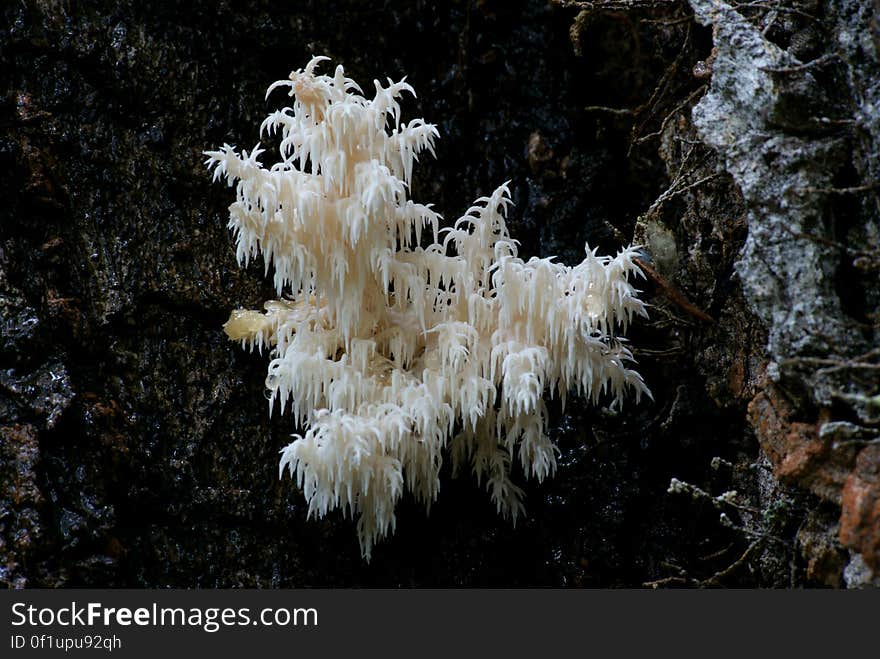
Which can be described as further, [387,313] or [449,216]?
[449,216]

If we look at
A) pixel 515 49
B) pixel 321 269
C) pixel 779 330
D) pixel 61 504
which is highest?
pixel 515 49

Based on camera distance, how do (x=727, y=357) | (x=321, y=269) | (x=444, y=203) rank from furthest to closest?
(x=444, y=203), (x=727, y=357), (x=321, y=269)

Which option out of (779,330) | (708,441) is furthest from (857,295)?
(708,441)

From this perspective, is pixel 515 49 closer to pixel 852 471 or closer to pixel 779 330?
pixel 779 330

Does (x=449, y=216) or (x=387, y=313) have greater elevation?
(x=449, y=216)
